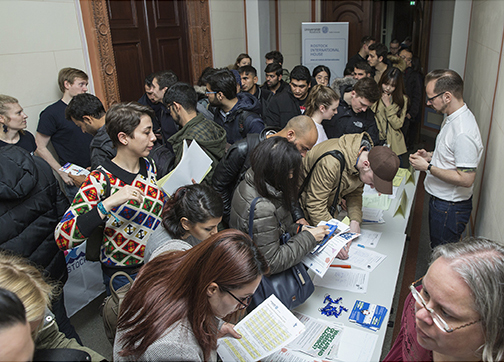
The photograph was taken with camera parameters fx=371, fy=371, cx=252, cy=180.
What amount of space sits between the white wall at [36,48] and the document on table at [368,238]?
3.08 metres

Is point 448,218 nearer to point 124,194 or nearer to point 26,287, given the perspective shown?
point 124,194

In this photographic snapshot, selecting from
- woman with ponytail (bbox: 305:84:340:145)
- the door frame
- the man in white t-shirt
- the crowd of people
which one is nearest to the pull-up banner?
the crowd of people

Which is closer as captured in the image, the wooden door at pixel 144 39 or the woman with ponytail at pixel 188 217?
the woman with ponytail at pixel 188 217

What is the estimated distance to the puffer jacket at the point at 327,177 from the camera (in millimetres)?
2275

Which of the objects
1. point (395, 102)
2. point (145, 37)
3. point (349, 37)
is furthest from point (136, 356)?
point (349, 37)

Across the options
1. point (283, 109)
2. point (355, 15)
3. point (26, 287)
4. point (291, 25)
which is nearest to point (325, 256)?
point (26, 287)

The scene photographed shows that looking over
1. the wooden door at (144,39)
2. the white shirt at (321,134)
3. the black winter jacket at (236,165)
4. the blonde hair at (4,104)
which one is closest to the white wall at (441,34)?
the wooden door at (144,39)

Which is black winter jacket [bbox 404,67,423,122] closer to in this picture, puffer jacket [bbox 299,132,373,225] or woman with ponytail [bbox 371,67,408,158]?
woman with ponytail [bbox 371,67,408,158]

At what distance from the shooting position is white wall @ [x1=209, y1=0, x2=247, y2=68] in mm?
6000

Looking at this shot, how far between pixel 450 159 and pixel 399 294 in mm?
1241

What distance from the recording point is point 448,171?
2.48 meters

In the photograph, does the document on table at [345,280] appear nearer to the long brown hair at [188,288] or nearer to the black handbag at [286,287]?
the black handbag at [286,287]

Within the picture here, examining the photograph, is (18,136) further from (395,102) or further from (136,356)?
(395,102)

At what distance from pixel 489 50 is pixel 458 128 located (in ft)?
4.71
